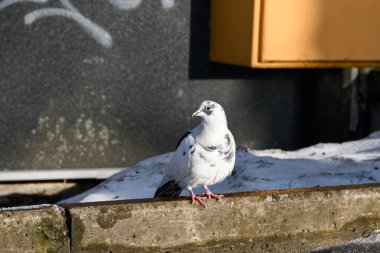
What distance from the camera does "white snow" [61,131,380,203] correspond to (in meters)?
5.92

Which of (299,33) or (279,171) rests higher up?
(299,33)

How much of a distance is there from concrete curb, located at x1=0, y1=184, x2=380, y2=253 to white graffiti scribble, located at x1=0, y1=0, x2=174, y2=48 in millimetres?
2550

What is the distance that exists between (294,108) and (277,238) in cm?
283

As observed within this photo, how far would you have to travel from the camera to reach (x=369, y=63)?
22.7ft

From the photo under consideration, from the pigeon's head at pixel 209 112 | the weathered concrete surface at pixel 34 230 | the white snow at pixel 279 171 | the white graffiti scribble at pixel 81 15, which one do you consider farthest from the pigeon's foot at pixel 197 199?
the white graffiti scribble at pixel 81 15

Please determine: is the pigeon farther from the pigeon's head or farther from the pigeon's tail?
the pigeon's tail

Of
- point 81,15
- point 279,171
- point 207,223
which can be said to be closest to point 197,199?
point 207,223

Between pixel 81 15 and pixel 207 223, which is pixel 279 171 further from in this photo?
pixel 81 15

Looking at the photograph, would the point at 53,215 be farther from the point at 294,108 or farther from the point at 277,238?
the point at 294,108

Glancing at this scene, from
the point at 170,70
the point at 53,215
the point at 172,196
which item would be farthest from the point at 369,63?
the point at 53,215

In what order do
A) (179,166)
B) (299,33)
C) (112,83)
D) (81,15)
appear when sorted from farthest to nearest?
1. (112,83)
2. (81,15)
3. (299,33)
4. (179,166)

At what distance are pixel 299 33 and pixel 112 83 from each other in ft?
5.26

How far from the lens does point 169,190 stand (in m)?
5.06

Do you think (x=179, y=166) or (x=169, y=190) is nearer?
(x=179, y=166)
